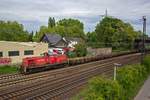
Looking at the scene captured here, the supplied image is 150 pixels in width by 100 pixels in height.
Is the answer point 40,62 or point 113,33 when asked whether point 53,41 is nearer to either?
point 113,33

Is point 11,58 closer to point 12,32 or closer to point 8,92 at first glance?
point 8,92

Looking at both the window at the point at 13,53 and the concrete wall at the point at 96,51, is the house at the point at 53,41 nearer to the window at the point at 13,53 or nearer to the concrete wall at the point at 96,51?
the concrete wall at the point at 96,51

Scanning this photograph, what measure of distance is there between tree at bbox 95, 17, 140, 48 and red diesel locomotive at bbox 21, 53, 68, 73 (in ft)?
165

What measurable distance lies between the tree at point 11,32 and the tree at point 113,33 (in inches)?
1175

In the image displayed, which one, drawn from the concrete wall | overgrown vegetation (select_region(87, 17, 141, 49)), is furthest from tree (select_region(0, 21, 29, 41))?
overgrown vegetation (select_region(87, 17, 141, 49))

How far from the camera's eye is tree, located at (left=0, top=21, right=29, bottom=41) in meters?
77.3

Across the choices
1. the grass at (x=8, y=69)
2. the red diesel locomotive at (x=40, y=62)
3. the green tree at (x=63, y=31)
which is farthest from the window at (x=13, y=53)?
the green tree at (x=63, y=31)

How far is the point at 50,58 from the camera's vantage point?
140ft

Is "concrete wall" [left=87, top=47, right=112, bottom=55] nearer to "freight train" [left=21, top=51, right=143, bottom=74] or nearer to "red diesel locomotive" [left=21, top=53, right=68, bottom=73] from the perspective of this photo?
"freight train" [left=21, top=51, right=143, bottom=74]

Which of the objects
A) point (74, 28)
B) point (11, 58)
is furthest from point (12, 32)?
point (74, 28)

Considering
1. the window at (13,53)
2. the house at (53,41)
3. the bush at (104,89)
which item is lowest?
the bush at (104,89)

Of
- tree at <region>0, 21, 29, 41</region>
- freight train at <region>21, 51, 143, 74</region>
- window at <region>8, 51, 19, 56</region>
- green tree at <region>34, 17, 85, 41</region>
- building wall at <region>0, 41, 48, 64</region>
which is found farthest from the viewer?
green tree at <region>34, 17, 85, 41</region>

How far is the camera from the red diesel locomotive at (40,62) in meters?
36.9

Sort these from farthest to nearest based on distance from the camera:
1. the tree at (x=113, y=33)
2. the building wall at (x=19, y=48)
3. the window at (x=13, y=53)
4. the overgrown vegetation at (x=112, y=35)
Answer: the tree at (x=113, y=33) → the overgrown vegetation at (x=112, y=35) → the window at (x=13, y=53) → the building wall at (x=19, y=48)
